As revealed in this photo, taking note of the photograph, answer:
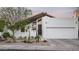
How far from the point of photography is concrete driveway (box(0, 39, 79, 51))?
10367 mm

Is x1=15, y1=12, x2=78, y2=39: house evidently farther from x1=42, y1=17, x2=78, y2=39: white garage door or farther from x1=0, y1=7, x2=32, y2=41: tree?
x1=0, y1=7, x2=32, y2=41: tree

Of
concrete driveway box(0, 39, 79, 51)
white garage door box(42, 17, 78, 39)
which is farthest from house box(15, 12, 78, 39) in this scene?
concrete driveway box(0, 39, 79, 51)

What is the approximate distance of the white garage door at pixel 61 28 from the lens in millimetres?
10391

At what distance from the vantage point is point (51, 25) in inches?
411

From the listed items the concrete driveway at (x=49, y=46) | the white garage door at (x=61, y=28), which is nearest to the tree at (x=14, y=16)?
the concrete driveway at (x=49, y=46)

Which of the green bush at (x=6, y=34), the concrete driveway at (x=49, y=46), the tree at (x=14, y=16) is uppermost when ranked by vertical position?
the tree at (x=14, y=16)

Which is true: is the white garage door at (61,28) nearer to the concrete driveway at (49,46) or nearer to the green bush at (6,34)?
the concrete driveway at (49,46)

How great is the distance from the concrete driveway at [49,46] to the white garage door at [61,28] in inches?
3.6

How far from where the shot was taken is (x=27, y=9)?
1036 cm

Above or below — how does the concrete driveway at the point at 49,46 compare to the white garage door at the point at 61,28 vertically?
below

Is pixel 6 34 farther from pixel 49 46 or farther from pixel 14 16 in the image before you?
pixel 49 46
